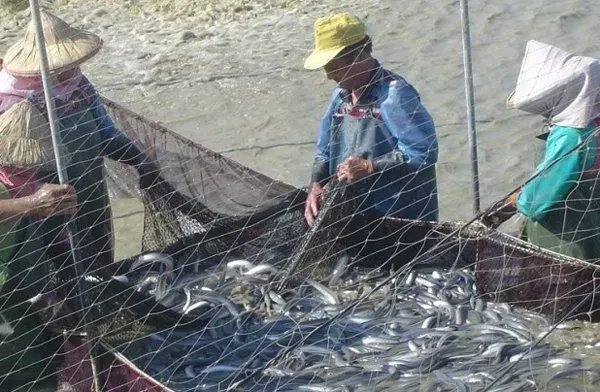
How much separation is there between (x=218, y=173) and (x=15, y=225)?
1.72 m

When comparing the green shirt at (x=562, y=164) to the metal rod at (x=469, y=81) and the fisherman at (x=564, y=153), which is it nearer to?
the fisherman at (x=564, y=153)

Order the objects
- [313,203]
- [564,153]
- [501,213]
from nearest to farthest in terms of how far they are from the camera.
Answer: [564,153], [501,213], [313,203]

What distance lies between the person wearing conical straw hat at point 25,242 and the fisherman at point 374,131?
1.59 m

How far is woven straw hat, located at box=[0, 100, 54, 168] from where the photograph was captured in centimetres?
557

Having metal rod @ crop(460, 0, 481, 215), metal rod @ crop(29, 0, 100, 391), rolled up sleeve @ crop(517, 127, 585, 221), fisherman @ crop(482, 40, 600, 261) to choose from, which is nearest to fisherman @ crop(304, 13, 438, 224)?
metal rod @ crop(460, 0, 481, 215)

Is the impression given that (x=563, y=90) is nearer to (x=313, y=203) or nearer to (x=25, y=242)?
(x=313, y=203)

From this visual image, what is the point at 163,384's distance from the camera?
5.30 metres

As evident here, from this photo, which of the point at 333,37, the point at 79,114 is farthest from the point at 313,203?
the point at 79,114

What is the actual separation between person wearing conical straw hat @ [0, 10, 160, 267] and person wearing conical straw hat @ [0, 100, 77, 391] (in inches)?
15.0

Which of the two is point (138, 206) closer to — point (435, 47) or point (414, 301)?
point (414, 301)

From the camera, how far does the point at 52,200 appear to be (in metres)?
5.32

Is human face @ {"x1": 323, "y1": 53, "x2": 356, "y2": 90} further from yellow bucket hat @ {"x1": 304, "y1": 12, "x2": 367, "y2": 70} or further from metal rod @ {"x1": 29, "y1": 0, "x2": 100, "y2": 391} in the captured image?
metal rod @ {"x1": 29, "y1": 0, "x2": 100, "y2": 391}

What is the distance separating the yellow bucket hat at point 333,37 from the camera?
6.40 meters

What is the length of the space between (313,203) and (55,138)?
1.83 metres
